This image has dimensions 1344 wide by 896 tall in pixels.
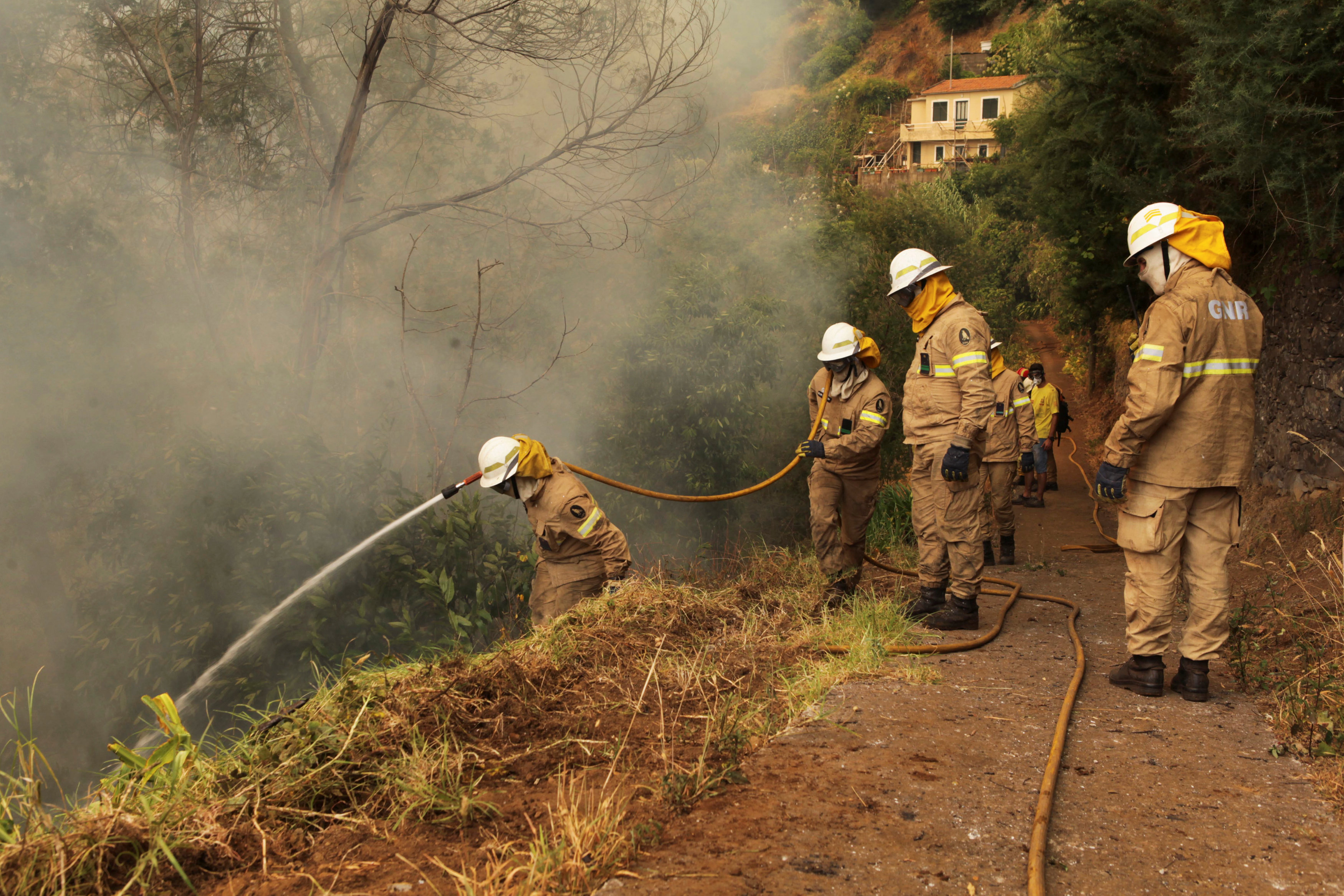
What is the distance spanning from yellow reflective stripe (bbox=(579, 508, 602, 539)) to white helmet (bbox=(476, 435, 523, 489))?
0.50m

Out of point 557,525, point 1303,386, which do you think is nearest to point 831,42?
point 1303,386

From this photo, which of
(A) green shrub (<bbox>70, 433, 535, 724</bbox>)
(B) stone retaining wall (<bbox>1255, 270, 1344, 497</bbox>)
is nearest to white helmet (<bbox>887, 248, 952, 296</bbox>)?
(A) green shrub (<bbox>70, 433, 535, 724</bbox>)

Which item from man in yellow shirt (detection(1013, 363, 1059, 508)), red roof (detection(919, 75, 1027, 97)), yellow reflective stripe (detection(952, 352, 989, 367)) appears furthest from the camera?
red roof (detection(919, 75, 1027, 97))

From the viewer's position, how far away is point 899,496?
345 inches

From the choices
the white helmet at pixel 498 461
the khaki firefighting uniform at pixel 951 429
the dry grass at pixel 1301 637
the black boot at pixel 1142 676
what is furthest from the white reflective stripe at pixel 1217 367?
the white helmet at pixel 498 461

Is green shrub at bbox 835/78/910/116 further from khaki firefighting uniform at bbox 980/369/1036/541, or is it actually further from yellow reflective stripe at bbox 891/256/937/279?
yellow reflective stripe at bbox 891/256/937/279

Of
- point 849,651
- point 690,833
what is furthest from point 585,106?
point 690,833

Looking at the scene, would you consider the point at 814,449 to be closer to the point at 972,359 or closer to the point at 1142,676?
the point at 972,359

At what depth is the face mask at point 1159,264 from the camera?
12.4 ft

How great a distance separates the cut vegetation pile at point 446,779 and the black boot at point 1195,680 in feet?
3.67

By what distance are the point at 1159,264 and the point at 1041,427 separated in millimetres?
8089

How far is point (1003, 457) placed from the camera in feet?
24.0

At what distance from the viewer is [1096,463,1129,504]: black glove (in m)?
3.70

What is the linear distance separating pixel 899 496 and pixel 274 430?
5.57 meters
